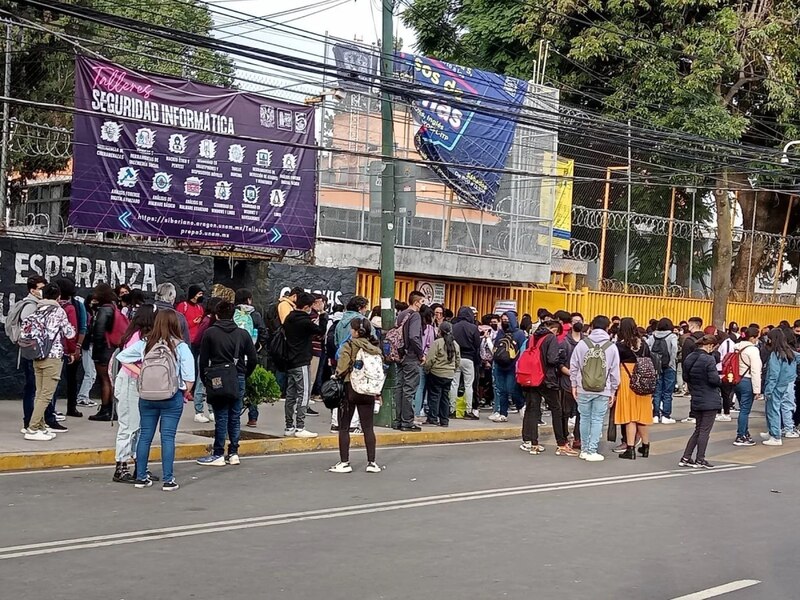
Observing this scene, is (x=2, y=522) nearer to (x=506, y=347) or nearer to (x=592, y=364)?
(x=592, y=364)

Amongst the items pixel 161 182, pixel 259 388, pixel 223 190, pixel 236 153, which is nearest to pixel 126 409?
pixel 259 388

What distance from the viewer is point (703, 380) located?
1374cm

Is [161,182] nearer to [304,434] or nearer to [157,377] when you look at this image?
[304,434]

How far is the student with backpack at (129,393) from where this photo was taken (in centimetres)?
1054

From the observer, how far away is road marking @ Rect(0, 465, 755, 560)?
7793 mm

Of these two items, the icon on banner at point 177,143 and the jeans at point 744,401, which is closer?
the jeans at point 744,401

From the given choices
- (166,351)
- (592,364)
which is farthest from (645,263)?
(166,351)

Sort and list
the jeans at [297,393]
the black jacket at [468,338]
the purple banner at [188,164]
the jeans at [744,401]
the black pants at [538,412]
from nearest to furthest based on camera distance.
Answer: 1. the jeans at [297,393]
2. the black pants at [538,412]
3. the jeans at [744,401]
4. the purple banner at [188,164]
5. the black jacket at [468,338]

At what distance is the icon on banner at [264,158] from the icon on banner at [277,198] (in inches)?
20.8

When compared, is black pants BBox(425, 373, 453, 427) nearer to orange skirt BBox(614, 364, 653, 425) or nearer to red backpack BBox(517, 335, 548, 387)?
red backpack BBox(517, 335, 548, 387)

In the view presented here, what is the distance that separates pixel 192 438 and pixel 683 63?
2108 centimetres

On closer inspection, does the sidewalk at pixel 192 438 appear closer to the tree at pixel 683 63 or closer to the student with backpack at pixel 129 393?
the student with backpack at pixel 129 393

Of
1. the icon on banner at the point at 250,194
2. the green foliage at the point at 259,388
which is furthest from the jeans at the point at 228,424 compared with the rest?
the icon on banner at the point at 250,194

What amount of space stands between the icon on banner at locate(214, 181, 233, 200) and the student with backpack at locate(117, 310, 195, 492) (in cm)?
851
